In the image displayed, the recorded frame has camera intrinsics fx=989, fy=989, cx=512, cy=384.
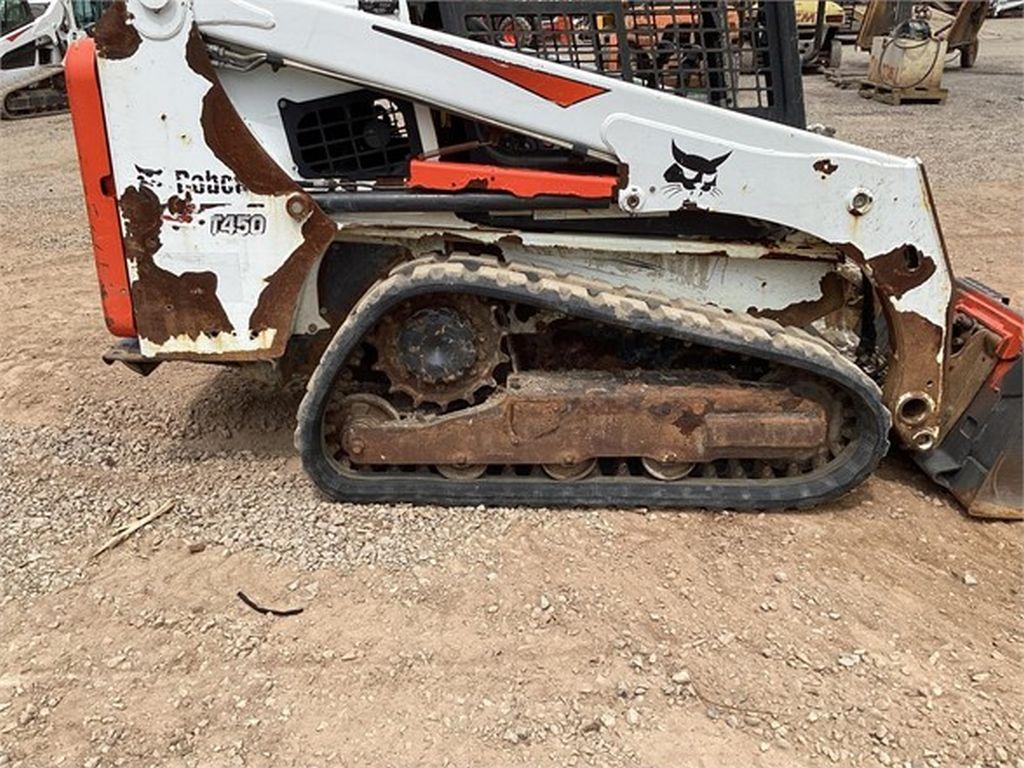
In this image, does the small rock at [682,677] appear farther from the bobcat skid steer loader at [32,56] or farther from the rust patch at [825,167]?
the bobcat skid steer loader at [32,56]

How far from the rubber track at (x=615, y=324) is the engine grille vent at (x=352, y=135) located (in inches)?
14.8

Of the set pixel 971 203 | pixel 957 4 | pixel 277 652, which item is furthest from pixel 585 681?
pixel 957 4

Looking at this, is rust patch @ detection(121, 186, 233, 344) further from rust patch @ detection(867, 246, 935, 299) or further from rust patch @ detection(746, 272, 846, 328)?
rust patch @ detection(867, 246, 935, 299)

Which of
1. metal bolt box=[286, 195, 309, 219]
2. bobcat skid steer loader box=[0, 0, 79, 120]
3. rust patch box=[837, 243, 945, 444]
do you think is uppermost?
bobcat skid steer loader box=[0, 0, 79, 120]

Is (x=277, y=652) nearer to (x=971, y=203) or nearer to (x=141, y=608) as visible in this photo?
(x=141, y=608)

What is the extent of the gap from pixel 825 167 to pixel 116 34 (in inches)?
88.5

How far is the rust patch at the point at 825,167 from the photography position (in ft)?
10.3

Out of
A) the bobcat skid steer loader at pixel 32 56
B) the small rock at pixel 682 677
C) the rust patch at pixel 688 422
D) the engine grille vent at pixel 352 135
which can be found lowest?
the small rock at pixel 682 677

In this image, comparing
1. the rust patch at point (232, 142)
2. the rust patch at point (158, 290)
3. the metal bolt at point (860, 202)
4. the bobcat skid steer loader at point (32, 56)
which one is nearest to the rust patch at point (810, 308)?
the metal bolt at point (860, 202)

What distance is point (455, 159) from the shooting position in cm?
328

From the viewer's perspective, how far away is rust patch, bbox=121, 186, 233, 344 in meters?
3.23

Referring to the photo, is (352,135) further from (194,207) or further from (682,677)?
(682,677)

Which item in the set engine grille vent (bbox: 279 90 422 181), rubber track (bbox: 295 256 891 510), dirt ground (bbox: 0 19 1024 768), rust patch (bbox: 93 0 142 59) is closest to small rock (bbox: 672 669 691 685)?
dirt ground (bbox: 0 19 1024 768)

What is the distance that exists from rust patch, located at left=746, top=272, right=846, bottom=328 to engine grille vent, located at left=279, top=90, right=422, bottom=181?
133cm
